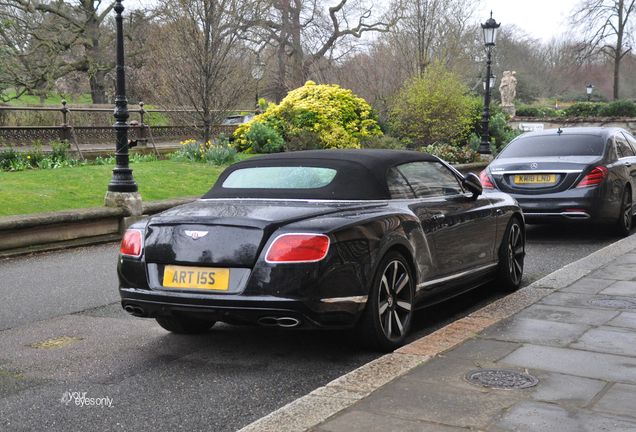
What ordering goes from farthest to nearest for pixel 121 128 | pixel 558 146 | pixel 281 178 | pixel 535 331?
1. pixel 121 128
2. pixel 558 146
3. pixel 281 178
4. pixel 535 331

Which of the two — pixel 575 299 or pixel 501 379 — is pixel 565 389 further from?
pixel 575 299

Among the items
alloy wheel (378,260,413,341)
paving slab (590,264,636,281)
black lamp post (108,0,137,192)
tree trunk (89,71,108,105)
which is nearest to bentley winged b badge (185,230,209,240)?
alloy wheel (378,260,413,341)

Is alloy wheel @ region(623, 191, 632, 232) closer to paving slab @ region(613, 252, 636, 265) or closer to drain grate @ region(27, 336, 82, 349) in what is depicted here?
paving slab @ region(613, 252, 636, 265)

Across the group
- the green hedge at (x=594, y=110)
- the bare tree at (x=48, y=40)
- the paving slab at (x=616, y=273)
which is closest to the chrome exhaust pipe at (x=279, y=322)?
the paving slab at (x=616, y=273)

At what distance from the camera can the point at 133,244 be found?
4.75 m

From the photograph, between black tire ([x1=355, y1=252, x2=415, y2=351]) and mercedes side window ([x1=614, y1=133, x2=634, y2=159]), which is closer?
black tire ([x1=355, y1=252, x2=415, y2=351])

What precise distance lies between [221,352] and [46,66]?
32528 mm

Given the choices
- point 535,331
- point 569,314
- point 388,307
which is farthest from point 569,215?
point 388,307

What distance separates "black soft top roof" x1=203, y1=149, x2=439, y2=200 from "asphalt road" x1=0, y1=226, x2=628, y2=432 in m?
1.06

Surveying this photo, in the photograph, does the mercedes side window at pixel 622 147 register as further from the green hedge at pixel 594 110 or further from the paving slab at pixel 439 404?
the green hedge at pixel 594 110

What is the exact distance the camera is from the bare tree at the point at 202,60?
19.6 metres

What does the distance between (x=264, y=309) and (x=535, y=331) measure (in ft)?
6.70

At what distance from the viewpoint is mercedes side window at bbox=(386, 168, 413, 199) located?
5285 millimetres

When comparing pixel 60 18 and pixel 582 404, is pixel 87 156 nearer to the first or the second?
pixel 60 18
